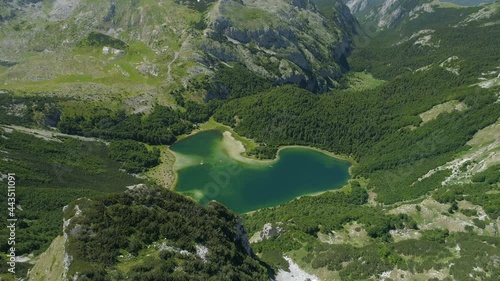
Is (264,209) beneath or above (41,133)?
above

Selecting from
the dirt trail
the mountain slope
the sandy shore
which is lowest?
the dirt trail

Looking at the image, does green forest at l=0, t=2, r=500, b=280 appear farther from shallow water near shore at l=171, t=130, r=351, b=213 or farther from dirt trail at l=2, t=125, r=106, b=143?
shallow water near shore at l=171, t=130, r=351, b=213

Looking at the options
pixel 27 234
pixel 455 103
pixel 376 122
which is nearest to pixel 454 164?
pixel 455 103

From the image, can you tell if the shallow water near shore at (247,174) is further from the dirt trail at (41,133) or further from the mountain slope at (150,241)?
the mountain slope at (150,241)

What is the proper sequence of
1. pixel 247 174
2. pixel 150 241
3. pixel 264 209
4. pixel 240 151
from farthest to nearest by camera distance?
pixel 240 151 < pixel 247 174 < pixel 264 209 < pixel 150 241

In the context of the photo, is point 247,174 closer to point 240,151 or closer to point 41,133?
point 240,151

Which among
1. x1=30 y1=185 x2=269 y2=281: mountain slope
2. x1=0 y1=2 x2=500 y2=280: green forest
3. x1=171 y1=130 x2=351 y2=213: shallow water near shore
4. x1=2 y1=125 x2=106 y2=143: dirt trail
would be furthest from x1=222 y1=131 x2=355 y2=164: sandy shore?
x1=30 y1=185 x2=269 y2=281: mountain slope

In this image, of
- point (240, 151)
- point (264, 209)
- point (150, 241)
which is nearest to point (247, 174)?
point (240, 151)

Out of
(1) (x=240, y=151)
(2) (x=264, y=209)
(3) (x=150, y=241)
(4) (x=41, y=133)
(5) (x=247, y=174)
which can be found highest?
(3) (x=150, y=241)
